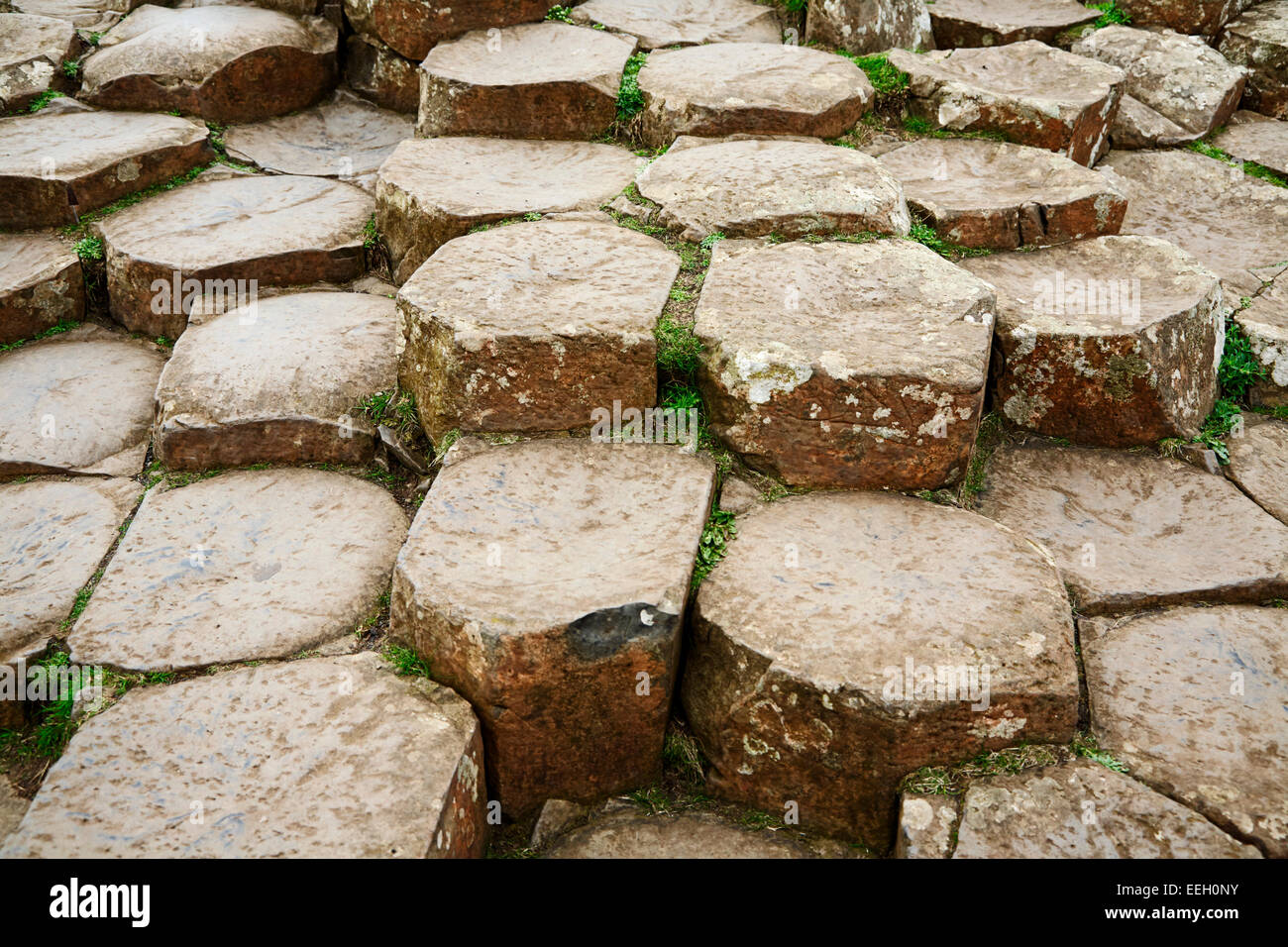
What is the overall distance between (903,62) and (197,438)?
313cm

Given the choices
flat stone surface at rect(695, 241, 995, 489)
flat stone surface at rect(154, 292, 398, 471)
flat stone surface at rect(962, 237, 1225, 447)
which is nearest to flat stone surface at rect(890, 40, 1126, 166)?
flat stone surface at rect(962, 237, 1225, 447)

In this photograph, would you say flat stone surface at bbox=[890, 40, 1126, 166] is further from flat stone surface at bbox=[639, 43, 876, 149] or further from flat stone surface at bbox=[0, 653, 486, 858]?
flat stone surface at bbox=[0, 653, 486, 858]

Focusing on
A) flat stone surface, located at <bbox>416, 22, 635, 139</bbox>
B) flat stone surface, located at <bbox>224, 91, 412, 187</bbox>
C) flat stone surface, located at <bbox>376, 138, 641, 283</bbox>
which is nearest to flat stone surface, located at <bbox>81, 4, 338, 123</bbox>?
flat stone surface, located at <bbox>224, 91, 412, 187</bbox>

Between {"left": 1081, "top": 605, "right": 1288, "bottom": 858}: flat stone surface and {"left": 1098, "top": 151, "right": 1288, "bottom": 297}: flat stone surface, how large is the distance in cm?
171

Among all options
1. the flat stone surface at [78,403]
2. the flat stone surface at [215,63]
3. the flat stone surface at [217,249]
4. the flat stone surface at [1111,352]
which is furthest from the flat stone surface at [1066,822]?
the flat stone surface at [215,63]

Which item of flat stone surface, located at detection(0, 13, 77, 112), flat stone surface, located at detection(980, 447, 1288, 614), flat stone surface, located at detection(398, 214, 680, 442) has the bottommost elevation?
flat stone surface, located at detection(980, 447, 1288, 614)

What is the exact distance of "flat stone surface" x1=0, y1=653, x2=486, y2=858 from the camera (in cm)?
189

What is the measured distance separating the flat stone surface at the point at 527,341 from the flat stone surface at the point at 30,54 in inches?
104

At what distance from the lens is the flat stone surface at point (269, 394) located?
2934 millimetres

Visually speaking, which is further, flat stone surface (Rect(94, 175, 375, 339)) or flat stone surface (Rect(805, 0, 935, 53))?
flat stone surface (Rect(805, 0, 935, 53))

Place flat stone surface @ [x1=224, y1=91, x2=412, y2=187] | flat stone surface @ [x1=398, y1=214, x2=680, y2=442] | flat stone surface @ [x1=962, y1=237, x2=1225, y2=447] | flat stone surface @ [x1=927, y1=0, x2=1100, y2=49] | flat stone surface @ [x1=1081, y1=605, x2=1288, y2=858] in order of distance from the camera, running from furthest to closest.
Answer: flat stone surface @ [x1=927, y1=0, x2=1100, y2=49] → flat stone surface @ [x1=224, y1=91, x2=412, y2=187] → flat stone surface @ [x1=962, y1=237, x2=1225, y2=447] → flat stone surface @ [x1=398, y1=214, x2=680, y2=442] → flat stone surface @ [x1=1081, y1=605, x2=1288, y2=858]

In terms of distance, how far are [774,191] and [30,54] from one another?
11.4ft

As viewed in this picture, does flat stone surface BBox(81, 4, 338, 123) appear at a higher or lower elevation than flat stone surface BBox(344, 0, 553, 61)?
lower

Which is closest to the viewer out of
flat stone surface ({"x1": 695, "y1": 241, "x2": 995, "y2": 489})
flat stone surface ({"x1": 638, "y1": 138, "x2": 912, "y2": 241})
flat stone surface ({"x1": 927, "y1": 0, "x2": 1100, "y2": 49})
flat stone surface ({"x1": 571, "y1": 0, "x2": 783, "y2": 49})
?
flat stone surface ({"x1": 695, "y1": 241, "x2": 995, "y2": 489})
